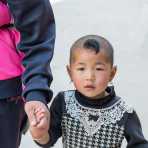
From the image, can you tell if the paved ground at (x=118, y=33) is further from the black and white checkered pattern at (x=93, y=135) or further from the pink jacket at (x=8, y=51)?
the pink jacket at (x=8, y=51)

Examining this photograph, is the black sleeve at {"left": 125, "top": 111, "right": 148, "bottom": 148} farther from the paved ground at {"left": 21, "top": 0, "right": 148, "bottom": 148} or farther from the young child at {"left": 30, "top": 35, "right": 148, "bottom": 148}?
the paved ground at {"left": 21, "top": 0, "right": 148, "bottom": 148}

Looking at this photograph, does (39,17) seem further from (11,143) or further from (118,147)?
(118,147)

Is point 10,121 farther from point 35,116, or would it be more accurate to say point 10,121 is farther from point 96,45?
point 96,45

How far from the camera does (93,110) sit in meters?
2.45

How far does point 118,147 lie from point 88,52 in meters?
0.41

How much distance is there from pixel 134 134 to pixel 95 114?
0.57 feet

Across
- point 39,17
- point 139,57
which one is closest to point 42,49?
point 39,17

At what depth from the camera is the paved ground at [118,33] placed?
16.7 ft

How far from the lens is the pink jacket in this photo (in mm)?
2199

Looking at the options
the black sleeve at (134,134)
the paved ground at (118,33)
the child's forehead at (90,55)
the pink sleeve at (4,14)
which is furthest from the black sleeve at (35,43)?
the paved ground at (118,33)

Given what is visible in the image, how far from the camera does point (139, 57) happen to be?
18.1ft

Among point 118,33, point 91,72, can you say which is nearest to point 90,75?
point 91,72

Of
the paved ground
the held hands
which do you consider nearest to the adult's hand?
the held hands

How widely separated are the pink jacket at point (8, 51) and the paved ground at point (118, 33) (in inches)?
104
